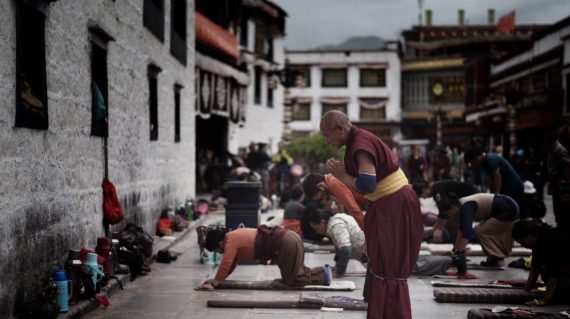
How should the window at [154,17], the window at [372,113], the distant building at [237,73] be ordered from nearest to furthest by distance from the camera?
the window at [154,17], the distant building at [237,73], the window at [372,113]

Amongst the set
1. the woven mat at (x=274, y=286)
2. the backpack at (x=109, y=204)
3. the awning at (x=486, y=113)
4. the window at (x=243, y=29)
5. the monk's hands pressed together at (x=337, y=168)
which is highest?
the window at (x=243, y=29)

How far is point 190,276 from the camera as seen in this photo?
10.0 meters

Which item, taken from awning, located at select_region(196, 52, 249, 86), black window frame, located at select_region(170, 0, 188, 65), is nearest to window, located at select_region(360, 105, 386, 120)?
awning, located at select_region(196, 52, 249, 86)

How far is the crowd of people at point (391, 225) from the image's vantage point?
5.88m

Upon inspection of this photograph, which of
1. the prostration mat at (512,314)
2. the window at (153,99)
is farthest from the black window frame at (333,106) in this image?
the prostration mat at (512,314)

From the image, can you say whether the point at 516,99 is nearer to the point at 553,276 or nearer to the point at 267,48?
the point at 267,48

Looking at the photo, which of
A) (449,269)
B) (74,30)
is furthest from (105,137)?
(449,269)

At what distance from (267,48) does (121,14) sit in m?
24.7

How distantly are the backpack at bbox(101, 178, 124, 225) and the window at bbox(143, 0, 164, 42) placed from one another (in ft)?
13.3

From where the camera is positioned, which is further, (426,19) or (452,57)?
(426,19)

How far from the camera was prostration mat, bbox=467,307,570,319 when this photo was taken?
22.5 feet

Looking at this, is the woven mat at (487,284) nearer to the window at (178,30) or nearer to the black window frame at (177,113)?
the window at (178,30)

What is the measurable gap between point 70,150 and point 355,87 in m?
49.9

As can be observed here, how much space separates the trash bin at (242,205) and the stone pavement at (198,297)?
0.89 m
